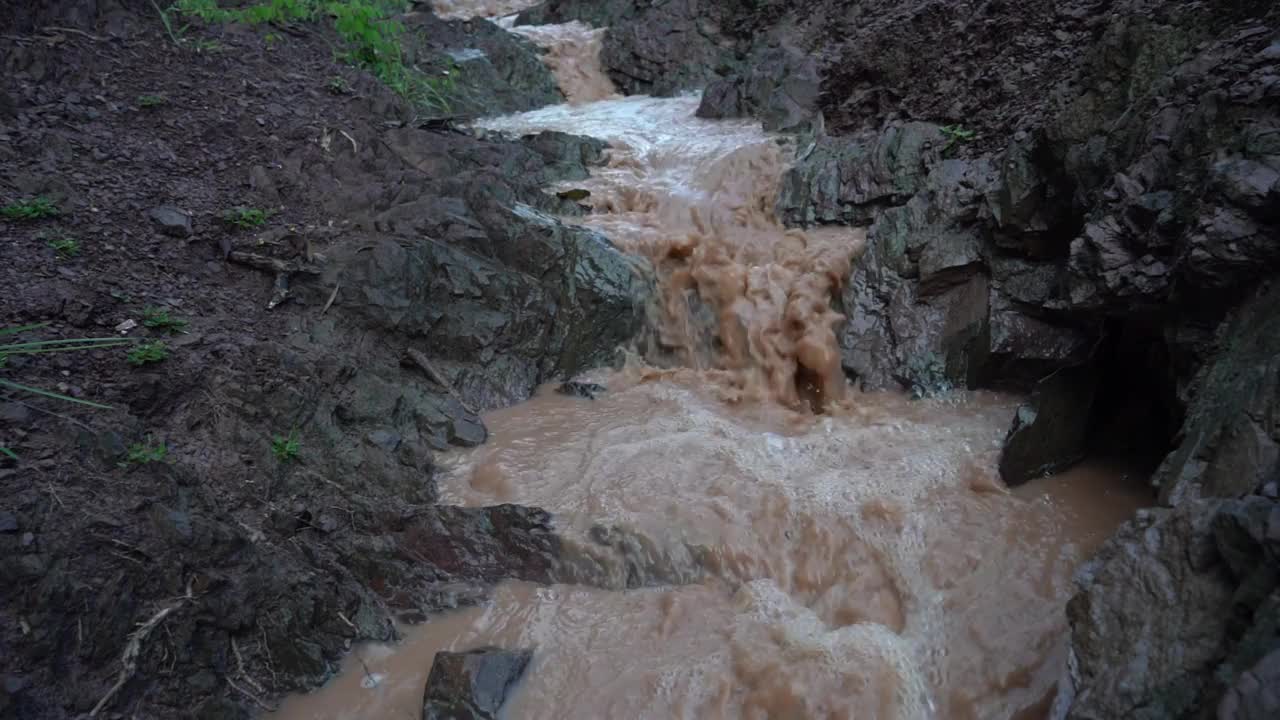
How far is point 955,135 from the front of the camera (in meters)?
6.45

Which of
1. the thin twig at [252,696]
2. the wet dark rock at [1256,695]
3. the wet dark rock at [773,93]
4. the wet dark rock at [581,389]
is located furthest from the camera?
the wet dark rock at [773,93]

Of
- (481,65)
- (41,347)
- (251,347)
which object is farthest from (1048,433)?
(481,65)

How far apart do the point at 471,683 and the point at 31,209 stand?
3693 mm

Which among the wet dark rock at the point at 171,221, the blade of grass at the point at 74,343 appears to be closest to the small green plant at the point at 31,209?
the wet dark rock at the point at 171,221

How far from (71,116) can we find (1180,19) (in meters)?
7.10

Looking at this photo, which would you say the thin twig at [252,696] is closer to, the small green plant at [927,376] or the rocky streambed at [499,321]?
the rocky streambed at [499,321]

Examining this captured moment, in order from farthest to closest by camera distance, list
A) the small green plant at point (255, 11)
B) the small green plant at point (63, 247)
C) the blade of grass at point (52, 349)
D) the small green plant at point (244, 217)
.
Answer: the small green plant at point (255, 11) → the small green plant at point (244, 217) → the small green plant at point (63, 247) → the blade of grass at point (52, 349)

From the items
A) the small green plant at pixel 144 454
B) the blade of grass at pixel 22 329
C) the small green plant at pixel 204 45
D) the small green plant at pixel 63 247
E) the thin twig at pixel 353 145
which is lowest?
the small green plant at pixel 144 454

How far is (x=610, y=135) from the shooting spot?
29.8 feet

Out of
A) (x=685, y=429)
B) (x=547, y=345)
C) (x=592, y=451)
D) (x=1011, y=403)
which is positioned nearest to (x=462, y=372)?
(x=547, y=345)

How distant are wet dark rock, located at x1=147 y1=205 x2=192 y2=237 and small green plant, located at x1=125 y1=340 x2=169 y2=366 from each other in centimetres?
121

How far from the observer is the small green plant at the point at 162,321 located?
4.12 metres

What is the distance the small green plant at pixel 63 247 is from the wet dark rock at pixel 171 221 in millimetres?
Answer: 579

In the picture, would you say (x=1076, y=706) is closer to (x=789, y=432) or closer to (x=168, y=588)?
(x=789, y=432)
